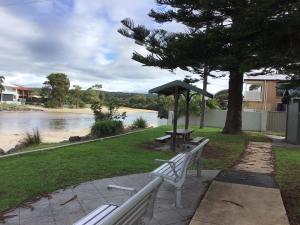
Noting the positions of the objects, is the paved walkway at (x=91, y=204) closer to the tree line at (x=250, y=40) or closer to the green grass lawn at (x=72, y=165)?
the green grass lawn at (x=72, y=165)

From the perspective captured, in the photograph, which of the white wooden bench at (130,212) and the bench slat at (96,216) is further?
the bench slat at (96,216)

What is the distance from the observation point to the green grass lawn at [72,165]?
689 centimetres

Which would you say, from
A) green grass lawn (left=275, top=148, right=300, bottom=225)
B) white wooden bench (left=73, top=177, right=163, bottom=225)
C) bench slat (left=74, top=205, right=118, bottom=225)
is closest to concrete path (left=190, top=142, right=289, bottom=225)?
green grass lawn (left=275, top=148, right=300, bottom=225)

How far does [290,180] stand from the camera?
8.23m

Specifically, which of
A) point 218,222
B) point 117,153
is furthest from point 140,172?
point 218,222

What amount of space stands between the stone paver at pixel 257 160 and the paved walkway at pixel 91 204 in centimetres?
215

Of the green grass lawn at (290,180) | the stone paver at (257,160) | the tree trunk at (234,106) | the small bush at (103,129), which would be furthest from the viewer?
the tree trunk at (234,106)

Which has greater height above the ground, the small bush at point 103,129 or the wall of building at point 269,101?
the wall of building at point 269,101

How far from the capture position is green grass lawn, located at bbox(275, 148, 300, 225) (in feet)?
20.0

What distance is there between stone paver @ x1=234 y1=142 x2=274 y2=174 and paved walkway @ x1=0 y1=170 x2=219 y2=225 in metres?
2.15

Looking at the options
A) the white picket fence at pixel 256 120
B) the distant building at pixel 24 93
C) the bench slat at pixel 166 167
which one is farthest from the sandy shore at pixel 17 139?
the distant building at pixel 24 93

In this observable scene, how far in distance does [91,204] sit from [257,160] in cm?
626

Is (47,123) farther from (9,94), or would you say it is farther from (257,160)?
(9,94)

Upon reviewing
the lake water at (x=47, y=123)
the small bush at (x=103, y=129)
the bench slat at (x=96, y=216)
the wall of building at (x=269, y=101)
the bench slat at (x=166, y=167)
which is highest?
the wall of building at (x=269, y=101)
